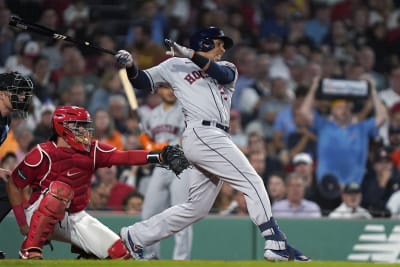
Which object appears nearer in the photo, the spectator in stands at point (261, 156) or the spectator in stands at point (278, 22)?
the spectator in stands at point (261, 156)

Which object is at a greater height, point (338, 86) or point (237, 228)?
point (338, 86)

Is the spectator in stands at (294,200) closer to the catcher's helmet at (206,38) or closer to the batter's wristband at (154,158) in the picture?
the batter's wristband at (154,158)

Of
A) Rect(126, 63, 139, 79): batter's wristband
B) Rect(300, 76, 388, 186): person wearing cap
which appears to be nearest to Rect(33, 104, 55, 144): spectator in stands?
Rect(300, 76, 388, 186): person wearing cap

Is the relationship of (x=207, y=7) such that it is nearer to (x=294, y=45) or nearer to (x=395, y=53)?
(x=294, y=45)

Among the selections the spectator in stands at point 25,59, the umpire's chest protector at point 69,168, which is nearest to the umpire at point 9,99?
the umpire's chest protector at point 69,168

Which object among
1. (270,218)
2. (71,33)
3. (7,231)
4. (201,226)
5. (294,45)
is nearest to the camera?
(270,218)

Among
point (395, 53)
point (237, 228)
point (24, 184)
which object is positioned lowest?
point (237, 228)

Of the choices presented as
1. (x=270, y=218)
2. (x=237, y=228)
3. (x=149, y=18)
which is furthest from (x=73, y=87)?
(x=270, y=218)
